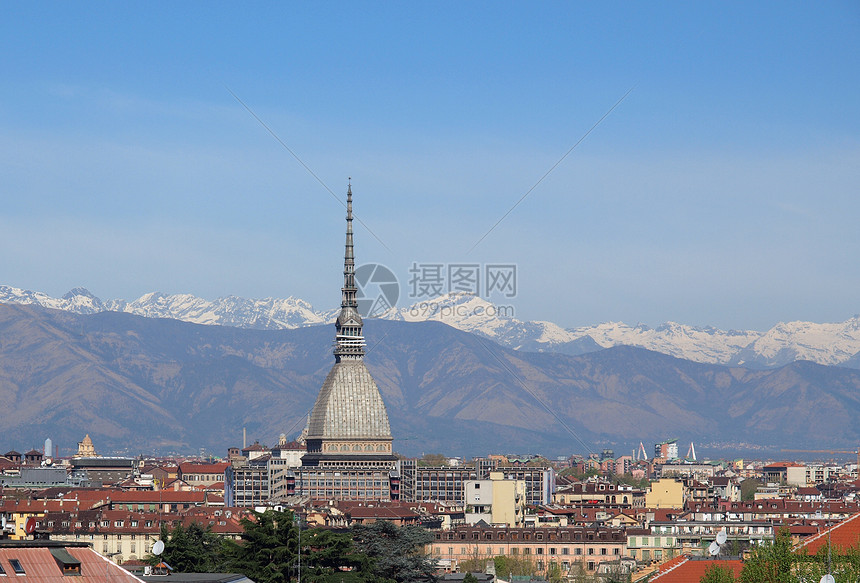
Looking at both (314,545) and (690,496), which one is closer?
(314,545)

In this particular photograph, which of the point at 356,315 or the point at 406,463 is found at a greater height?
the point at 356,315

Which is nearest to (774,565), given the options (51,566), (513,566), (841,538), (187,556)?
(841,538)

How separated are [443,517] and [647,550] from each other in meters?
26.6

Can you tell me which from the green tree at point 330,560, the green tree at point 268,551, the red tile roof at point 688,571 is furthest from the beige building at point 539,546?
the red tile roof at point 688,571

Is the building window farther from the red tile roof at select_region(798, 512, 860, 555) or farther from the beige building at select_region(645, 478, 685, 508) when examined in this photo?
the beige building at select_region(645, 478, 685, 508)

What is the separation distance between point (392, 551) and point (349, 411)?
105 metres

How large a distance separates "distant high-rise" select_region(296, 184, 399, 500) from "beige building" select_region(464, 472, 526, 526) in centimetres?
2089

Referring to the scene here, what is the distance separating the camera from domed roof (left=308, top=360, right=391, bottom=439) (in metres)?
180

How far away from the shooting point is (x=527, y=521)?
Answer: 13000 centimetres

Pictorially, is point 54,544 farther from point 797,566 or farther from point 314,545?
point 314,545

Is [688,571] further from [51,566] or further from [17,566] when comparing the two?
[17,566]

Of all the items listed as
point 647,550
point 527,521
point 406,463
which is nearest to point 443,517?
point 527,521

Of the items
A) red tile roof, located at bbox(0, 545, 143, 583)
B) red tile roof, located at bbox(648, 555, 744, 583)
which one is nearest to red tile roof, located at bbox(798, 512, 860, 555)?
red tile roof, located at bbox(648, 555, 744, 583)

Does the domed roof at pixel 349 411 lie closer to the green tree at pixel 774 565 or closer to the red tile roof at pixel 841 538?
the red tile roof at pixel 841 538
